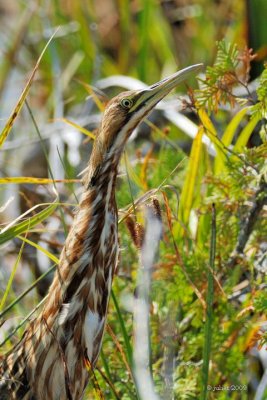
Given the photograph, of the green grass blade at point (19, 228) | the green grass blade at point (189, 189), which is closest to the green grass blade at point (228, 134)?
the green grass blade at point (189, 189)

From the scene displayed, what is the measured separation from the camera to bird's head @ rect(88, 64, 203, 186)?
8.20ft

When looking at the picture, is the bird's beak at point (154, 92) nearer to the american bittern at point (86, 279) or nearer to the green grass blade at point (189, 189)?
the american bittern at point (86, 279)

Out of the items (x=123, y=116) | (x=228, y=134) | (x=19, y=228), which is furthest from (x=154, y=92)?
(x=228, y=134)

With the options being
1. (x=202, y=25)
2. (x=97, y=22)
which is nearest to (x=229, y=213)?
(x=202, y=25)

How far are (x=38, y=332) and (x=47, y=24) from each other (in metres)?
3.08

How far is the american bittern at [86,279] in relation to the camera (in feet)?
8.22

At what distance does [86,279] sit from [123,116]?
398 mm

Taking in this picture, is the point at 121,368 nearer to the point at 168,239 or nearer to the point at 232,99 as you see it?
the point at 168,239

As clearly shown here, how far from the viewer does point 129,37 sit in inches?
220

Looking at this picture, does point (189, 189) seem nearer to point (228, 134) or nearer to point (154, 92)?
point (228, 134)

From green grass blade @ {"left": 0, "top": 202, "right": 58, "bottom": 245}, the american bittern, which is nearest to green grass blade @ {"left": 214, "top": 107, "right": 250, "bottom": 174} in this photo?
the american bittern

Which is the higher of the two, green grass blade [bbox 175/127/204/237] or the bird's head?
the bird's head

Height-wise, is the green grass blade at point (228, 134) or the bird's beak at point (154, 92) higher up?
the bird's beak at point (154, 92)

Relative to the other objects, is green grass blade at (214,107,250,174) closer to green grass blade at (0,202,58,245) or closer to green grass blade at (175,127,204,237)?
green grass blade at (175,127,204,237)
